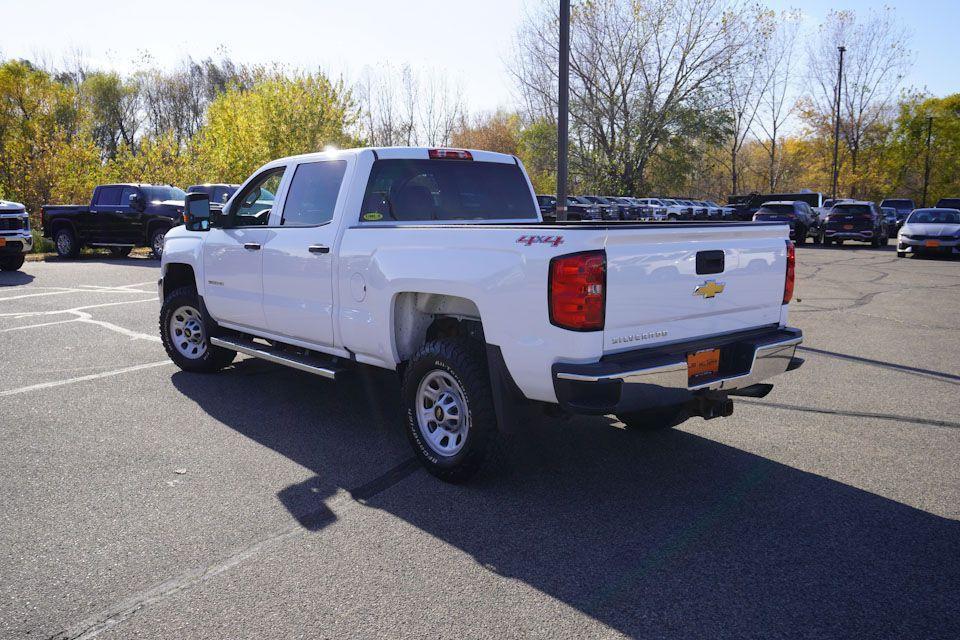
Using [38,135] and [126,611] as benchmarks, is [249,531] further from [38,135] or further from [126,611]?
[38,135]

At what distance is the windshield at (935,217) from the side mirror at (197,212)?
23.1 meters

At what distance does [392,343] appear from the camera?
4.76 meters

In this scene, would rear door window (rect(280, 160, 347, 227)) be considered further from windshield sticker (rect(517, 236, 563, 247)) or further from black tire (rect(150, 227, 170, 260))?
black tire (rect(150, 227, 170, 260))

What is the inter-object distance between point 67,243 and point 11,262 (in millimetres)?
3740

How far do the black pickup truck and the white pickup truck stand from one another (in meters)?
15.0

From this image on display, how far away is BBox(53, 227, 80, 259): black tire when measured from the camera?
20.8m

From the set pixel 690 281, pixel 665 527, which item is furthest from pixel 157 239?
pixel 665 527

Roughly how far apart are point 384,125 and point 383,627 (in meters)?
52.0

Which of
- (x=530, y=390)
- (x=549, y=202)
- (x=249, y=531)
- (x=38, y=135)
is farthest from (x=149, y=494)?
(x=38, y=135)

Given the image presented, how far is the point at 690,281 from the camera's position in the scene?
4.05 m

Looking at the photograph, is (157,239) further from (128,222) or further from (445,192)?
(445,192)

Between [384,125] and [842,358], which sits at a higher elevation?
[384,125]

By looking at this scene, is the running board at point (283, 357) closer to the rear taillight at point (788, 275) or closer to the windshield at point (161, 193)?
the rear taillight at point (788, 275)

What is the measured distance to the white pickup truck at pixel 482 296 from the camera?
3.70 meters
